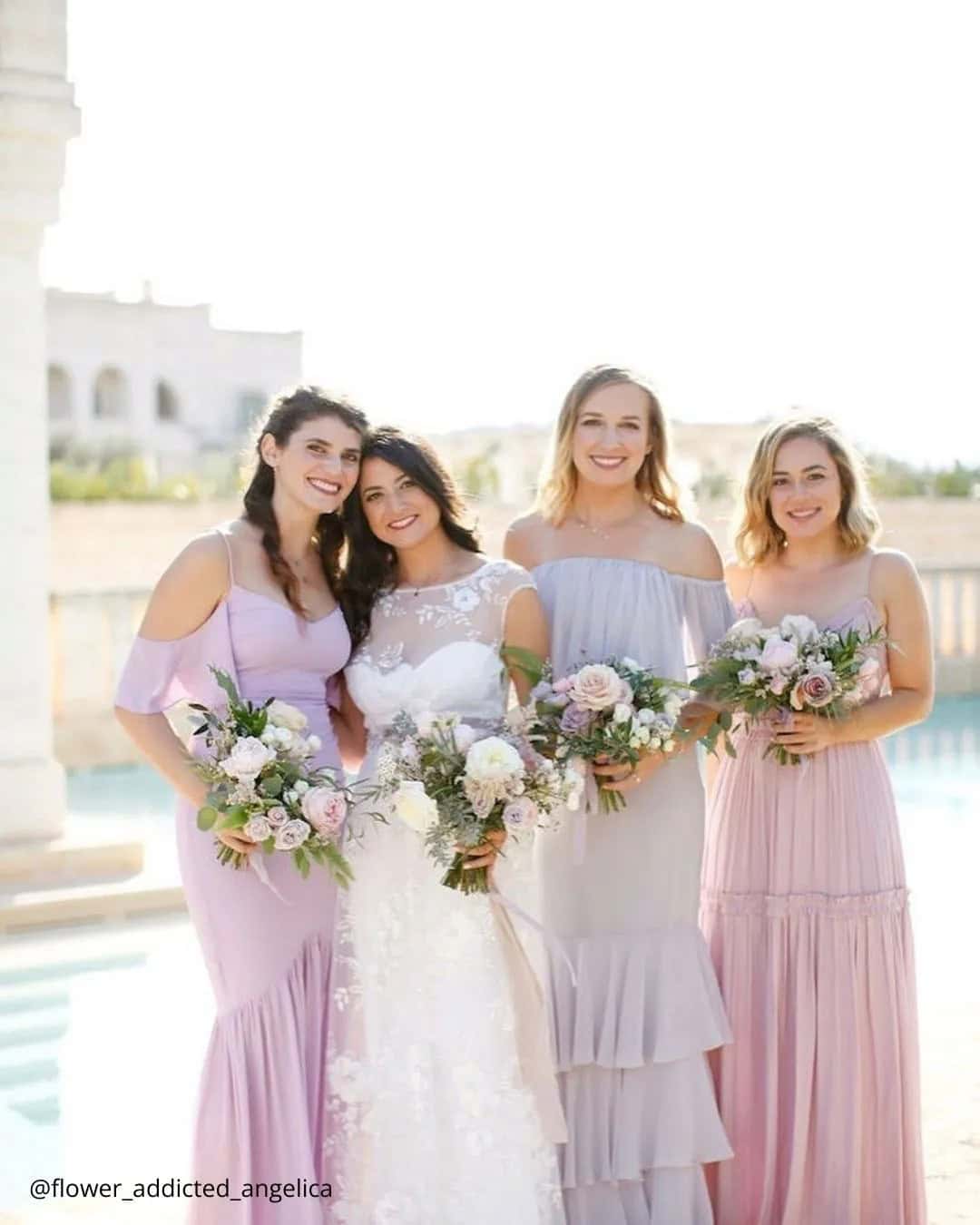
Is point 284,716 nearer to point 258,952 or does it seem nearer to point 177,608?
point 177,608

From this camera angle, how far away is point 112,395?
50.7 meters

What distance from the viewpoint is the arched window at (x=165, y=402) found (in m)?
50.8

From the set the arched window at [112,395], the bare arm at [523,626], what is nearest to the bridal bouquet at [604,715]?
the bare arm at [523,626]

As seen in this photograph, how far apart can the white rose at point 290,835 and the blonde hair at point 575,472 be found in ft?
4.22

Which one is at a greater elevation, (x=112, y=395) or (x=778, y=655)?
(x=112, y=395)

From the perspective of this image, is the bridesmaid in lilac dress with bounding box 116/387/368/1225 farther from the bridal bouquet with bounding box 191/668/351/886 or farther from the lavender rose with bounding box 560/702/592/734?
the lavender rose with bounding box 560/702/592/734

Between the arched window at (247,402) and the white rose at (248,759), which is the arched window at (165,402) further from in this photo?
the white rose at (248,759)

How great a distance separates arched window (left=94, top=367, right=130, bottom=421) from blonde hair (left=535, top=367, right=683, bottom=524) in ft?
156

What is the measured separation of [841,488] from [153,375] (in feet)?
157

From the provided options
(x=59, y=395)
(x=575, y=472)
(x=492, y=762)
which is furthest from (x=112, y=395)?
(x=492, y=762)

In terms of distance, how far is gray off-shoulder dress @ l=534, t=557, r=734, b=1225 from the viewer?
391 cm

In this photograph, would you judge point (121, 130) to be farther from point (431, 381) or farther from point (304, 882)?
point (304, 882)

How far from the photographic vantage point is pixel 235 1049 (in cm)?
359

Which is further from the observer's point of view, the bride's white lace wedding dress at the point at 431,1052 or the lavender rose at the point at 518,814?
the bride's white lace wedding dress at the point at 431,1052
